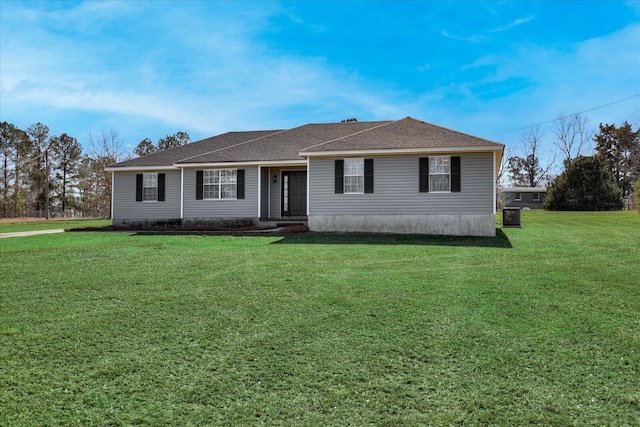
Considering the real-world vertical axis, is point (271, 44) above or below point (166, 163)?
above

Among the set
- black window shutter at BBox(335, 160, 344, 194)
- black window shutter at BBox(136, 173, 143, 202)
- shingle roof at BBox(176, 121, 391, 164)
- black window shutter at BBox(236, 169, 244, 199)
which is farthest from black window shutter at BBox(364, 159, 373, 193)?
black window shutter at BBox(136, 173, 143, 202)

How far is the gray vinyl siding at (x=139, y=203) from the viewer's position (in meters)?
18.6

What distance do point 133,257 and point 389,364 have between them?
7256 millimetres

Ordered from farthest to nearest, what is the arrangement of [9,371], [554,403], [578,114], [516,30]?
[578,114], [516,30], [9,371], [554,403]

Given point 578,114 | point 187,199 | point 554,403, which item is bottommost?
point 554,403

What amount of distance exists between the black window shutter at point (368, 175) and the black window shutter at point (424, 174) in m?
1.71

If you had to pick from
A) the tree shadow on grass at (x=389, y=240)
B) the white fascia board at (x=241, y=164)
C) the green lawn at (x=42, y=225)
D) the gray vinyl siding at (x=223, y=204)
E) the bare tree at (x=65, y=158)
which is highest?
the bare tree at (x=65, y=158)

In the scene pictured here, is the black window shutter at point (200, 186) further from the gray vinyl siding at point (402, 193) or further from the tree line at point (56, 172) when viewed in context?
the tree line at point (56, 172)

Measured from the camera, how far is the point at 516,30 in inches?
637

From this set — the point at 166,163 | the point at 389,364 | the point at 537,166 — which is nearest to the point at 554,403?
the point at 389,364

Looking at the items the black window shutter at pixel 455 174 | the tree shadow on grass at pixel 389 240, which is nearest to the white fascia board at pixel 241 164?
the tree shadow on grass at pixel 389 240

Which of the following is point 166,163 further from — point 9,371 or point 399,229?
point 9,371

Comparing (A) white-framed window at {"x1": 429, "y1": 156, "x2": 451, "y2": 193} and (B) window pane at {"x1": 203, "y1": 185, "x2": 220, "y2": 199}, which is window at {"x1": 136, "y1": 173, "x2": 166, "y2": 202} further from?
(A) white-framed window at {"x1": 429, "y1": 156, "x2": 451, "y2": 193}

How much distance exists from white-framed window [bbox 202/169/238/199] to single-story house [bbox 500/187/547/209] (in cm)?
3574
